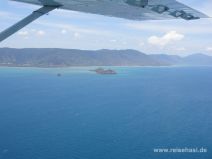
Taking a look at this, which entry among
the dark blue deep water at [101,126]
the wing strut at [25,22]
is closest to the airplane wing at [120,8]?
the wing strut at [25,22]

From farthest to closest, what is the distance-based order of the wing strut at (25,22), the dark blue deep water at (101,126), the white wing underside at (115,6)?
the dark blue deep water at (101,126), the wing strut at (25,22), the white wing underside at (115,6)

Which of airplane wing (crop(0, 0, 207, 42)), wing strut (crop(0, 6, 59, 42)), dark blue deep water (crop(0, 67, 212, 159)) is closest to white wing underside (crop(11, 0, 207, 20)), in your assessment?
airplane wing (crop(0, 0, 207, 42))

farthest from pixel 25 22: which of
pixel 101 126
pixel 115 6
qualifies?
pixel 101 126

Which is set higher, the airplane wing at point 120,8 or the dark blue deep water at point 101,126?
the airplane wing at point 120,8

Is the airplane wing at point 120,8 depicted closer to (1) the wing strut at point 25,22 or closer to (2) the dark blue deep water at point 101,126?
(1) the wing strut at point 25,22

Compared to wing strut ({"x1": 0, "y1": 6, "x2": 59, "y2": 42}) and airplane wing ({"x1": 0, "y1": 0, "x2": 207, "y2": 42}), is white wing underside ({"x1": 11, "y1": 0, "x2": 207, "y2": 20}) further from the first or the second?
wing strut ({"x1": 0, "y1": 6, "x2": 59, "y2": 42})

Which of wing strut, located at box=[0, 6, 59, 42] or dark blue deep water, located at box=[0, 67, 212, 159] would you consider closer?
wing strut, located at box=[0, 6, 59, 42]

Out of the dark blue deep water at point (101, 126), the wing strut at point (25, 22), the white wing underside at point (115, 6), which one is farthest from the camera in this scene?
the dark blue deep water at point (101, 126)

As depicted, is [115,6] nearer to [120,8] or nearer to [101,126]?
[120,8]
